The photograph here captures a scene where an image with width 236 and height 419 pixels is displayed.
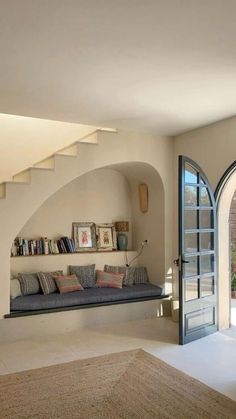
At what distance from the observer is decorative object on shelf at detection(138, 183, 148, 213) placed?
5816 millimetres

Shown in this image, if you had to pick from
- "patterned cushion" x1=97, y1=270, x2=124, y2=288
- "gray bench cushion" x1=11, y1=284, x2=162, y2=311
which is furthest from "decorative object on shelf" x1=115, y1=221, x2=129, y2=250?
"gray bench cushion" x1=11, y1=284, x2=162, y2=311

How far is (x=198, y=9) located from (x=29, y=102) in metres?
2.22

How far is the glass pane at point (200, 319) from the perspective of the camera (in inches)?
165

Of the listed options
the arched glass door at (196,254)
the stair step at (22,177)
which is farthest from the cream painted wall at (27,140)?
the arched glass door at (196,254)

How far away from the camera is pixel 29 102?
387 centimetres

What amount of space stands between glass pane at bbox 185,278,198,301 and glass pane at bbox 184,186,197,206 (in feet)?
3.10

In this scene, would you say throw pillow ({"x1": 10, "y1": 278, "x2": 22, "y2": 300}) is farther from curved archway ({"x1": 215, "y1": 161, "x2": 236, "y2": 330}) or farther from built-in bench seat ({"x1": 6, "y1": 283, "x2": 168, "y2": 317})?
curved archway ({"x1": 215, "y1": 161, "x2": 236, "y2": 330})

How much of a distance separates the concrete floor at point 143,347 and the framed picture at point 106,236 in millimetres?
1448

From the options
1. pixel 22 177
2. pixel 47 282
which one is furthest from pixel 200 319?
pixel 22 177

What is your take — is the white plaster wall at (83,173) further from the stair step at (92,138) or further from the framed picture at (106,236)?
the framed picture at (106,236)

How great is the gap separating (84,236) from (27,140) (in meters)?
1.72

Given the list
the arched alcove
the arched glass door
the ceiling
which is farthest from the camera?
the arched alcove

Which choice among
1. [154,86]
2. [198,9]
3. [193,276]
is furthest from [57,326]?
[198,9]

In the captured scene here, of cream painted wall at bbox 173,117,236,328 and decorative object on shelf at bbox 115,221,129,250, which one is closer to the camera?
cream painted wall at bbox 173,117,236,328
